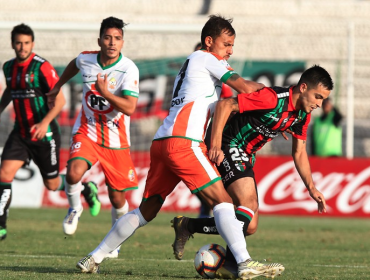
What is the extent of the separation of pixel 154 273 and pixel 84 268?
0.71 meters

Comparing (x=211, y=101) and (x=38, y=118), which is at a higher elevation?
(x=211, y=101)

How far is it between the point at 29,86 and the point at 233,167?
381 cm

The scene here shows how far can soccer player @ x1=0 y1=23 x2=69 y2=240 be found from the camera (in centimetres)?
965

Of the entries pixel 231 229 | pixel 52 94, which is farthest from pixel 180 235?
pixel 52 94

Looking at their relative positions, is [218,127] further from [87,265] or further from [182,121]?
[87,265]

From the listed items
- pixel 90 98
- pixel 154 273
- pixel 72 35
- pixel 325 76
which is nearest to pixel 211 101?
pixel 325 76

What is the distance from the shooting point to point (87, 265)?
21.6 feet

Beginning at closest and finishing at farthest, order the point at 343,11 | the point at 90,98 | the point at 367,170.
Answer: the point at 90,98, the point at 367,170, the point at 343,11

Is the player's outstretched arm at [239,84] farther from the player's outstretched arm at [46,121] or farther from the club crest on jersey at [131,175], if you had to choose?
the player's outstretched arm at [46,121]

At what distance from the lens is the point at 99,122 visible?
8570mm

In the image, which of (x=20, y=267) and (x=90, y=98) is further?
(x=90, y=98)

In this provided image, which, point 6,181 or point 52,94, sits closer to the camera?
→ point 52,94

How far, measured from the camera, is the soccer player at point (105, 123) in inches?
323

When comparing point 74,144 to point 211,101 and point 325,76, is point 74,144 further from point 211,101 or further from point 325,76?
point 325,76
